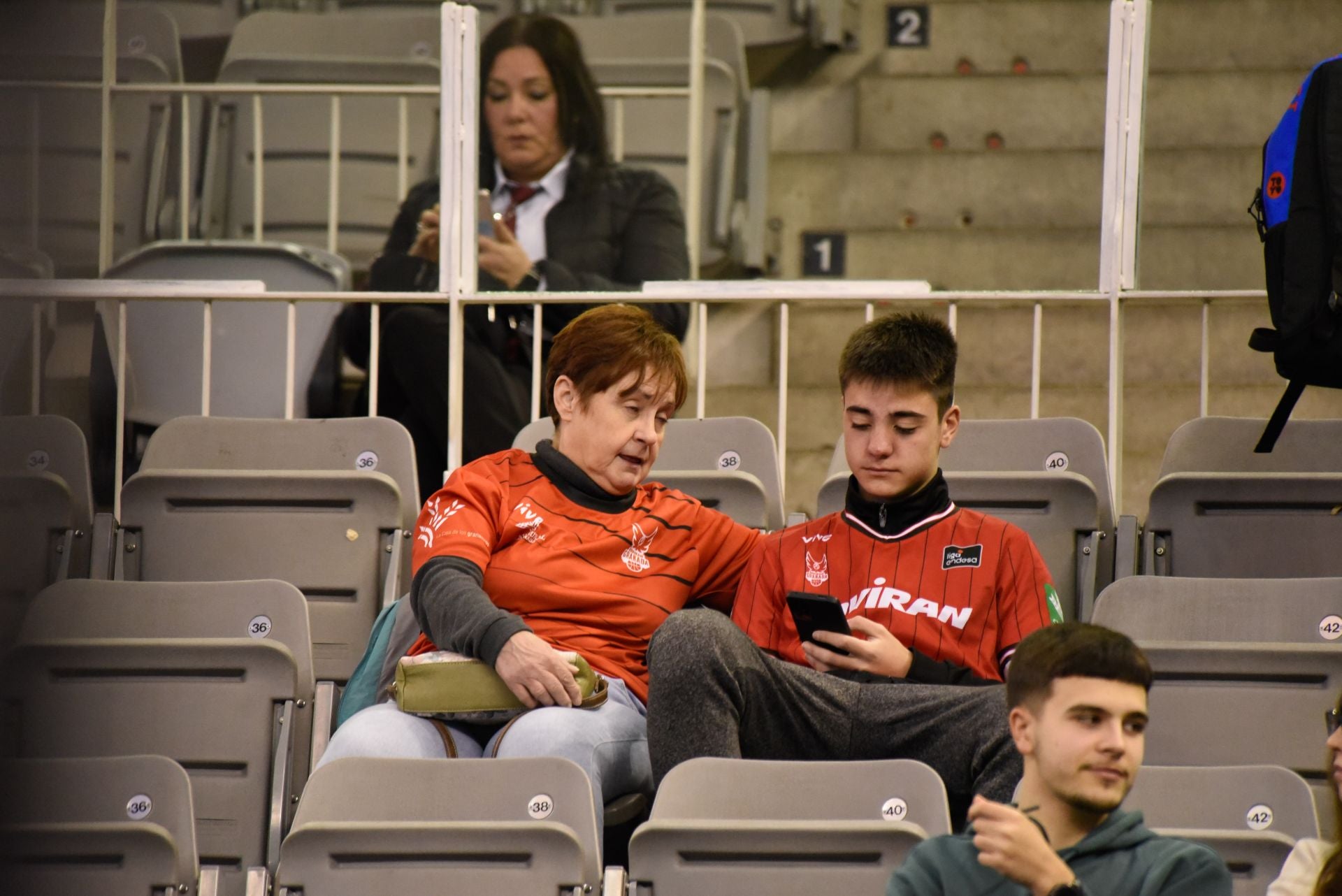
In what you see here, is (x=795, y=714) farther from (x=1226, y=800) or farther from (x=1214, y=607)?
(x=1214, y=607)

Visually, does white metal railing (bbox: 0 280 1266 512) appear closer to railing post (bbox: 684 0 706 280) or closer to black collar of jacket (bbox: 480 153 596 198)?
A: black collar of jacket (bbox: 480 153 596 198)

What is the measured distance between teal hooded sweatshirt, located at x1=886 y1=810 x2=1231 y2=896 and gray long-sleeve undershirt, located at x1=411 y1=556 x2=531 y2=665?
81 centimetres

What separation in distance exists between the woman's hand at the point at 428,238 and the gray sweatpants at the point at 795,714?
1.61 metres

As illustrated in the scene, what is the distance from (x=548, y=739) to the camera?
2480mm

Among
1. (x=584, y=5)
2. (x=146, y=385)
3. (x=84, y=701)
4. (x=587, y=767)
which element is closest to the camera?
(x=587, y=767)

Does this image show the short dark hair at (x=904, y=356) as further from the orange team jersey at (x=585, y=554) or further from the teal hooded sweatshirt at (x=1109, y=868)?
the teal hooded sweatshirt at (x=1109, y=868)

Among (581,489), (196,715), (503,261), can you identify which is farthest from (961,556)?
(503,261)

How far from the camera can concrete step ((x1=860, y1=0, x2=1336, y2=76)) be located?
19.6 feet

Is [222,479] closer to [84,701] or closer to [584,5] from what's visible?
[84,701]

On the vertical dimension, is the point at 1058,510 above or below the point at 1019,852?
above

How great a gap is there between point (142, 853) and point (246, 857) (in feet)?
1.26

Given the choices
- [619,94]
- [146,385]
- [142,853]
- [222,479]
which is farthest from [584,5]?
[142,853]

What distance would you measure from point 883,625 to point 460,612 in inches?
23.6

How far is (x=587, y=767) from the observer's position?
2.48 meters
